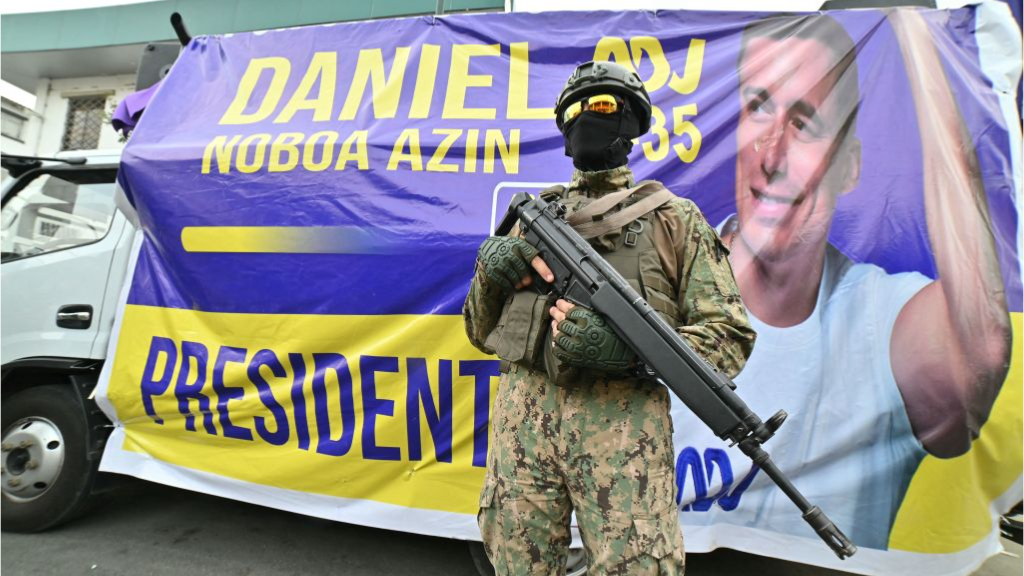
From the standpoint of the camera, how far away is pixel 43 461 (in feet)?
8.07

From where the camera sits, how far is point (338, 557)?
2.35 m

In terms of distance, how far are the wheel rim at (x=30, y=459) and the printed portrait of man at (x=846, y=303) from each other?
309cm

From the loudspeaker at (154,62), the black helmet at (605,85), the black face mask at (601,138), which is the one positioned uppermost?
the loudspeaker at (154,62)

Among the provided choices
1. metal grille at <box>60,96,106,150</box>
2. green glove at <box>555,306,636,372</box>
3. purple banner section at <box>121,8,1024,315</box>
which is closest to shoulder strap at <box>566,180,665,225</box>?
green glove at <box>555,306,636,372</box>

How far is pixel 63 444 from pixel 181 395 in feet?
2.28

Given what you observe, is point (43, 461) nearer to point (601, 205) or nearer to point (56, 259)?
point (56, 259)

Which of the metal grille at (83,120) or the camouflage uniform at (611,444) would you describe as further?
the metal grille at (83,120)

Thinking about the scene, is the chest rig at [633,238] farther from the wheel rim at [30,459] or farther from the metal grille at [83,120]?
the metal grille at [83,120]

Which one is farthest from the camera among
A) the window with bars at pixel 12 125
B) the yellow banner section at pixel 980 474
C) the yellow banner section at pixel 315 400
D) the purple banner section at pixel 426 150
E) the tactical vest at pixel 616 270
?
the window with bars at pixel 12 125

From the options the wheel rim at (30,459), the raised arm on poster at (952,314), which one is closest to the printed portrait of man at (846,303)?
the raised arm on poster at (952,314)

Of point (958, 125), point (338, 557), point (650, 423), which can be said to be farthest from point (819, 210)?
point (338, 557)

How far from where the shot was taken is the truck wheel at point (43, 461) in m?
2.45

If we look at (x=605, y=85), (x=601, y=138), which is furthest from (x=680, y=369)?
(x=605, y=85)

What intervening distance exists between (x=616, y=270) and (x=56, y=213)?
3.22 meters
